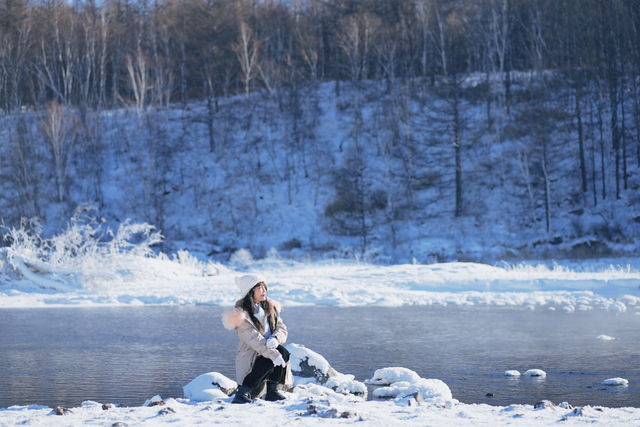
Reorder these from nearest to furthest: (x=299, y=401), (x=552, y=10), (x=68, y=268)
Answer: (x=299, y=401), (x=68, y=268), (x=552, y=10)

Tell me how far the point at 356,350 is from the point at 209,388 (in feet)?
13.1

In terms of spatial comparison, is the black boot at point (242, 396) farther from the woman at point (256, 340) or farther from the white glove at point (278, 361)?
the white glove at point (278, 361)

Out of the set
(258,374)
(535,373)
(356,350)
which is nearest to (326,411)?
(258,374)

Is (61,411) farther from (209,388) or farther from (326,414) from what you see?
(326,414)

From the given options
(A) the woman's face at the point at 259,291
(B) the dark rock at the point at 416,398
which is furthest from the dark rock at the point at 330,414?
(A) the woman's face at the point at 259,291

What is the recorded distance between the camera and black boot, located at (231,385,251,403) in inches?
277

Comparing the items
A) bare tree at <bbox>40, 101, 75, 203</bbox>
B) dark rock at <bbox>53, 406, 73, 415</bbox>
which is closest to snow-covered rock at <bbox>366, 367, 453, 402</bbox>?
dark rock at <bbox>53, 406, 73, 415</bbox>

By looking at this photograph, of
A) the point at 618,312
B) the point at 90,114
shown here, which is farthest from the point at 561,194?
the point at 90,114

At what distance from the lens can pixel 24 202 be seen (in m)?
44.6

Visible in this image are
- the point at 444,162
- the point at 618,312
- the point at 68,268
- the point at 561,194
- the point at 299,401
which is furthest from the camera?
the point at 444,162

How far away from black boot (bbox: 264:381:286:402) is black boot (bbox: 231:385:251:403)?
0.22m

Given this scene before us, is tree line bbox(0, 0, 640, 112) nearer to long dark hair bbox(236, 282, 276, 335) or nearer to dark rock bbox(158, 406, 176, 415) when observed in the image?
long dark hair bbox(236, 282, 276, 335)

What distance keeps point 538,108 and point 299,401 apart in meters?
43.7

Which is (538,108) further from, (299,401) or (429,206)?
(299,401)
